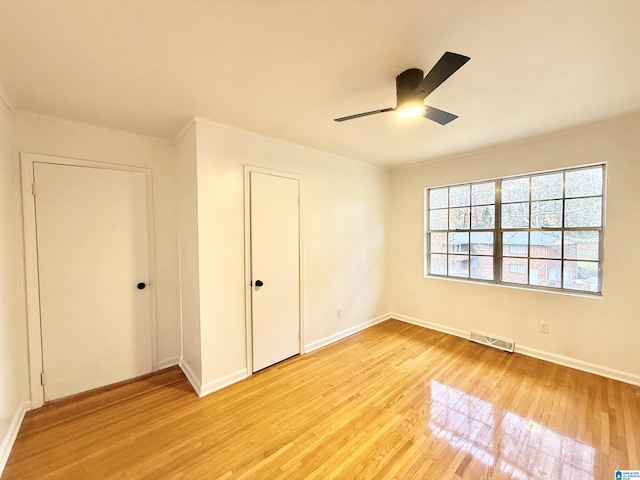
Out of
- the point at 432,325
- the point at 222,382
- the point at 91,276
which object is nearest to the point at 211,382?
the point at 222,382

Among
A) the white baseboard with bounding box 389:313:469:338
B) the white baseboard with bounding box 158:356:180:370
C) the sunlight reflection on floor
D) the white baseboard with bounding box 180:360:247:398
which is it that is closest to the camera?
the sunlight reflection on floor

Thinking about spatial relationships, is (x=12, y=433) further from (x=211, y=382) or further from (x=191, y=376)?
(x=211, y=382)

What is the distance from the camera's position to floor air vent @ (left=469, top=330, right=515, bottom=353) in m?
3.13

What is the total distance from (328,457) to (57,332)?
2528mm

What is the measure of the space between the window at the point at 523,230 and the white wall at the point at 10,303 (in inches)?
176

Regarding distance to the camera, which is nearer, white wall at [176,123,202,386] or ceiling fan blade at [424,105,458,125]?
ceiling fan blade at [424,105,458,125]

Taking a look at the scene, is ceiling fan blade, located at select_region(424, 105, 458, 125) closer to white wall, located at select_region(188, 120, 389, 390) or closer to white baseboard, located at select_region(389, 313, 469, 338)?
white wall, located at select_region(188, 120, 389, 390)

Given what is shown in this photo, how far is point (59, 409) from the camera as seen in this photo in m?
2.17

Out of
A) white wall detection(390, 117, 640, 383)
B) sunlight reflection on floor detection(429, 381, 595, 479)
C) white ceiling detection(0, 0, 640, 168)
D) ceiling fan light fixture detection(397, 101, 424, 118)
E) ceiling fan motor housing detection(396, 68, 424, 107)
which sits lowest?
sunlight reflection on floor detection(429, 381, 595, 479)

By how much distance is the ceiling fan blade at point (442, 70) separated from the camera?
119cm

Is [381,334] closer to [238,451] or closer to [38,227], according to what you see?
[238,451]

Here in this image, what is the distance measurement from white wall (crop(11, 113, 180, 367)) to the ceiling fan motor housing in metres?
2.45

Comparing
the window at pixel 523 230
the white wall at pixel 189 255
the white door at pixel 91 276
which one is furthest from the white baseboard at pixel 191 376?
the window at pixel 523 230

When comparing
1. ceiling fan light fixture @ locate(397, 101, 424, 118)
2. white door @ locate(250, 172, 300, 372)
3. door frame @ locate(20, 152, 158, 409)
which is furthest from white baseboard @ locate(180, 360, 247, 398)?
ceiling fan light fixture @ locate(397, 101, 424, 118)
